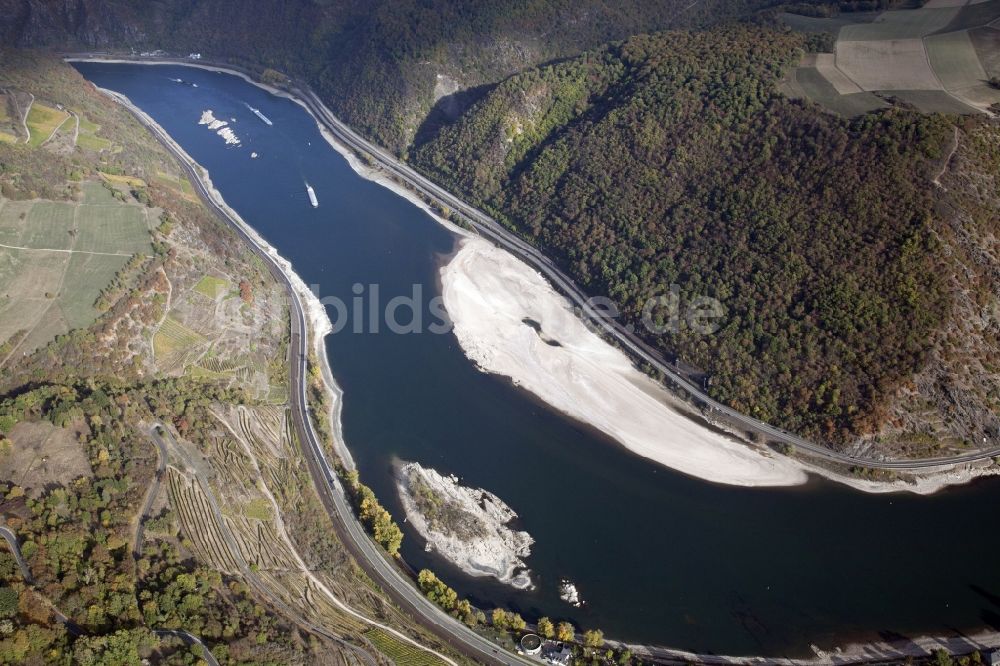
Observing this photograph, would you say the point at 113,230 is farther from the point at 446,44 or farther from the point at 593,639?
the point at 593,639

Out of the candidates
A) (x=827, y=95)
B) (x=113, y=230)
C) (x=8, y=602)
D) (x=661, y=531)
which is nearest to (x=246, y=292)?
(x=113, y=230)

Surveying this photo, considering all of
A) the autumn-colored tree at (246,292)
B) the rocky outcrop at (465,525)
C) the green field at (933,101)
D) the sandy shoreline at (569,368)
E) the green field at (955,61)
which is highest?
the green field at (955,61)

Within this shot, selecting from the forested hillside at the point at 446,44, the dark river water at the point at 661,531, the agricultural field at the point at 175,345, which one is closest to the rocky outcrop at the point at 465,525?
the dark river water at the point at 661,531

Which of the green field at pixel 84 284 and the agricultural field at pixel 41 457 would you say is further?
the green field at pixel 84 284

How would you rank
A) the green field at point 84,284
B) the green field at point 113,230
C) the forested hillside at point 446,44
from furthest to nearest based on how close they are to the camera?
1. the forested hillside at point 446,44
2. the green field at point 113,230
3. the green field at point 84,284

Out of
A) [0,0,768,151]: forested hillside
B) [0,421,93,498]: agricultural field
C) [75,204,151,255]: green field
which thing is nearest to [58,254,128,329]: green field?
[75,204,151,255]: green field

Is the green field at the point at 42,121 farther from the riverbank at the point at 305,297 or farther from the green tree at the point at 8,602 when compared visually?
the green tree at the point at 8,602

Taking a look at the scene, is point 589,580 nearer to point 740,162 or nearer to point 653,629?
point 653,629
